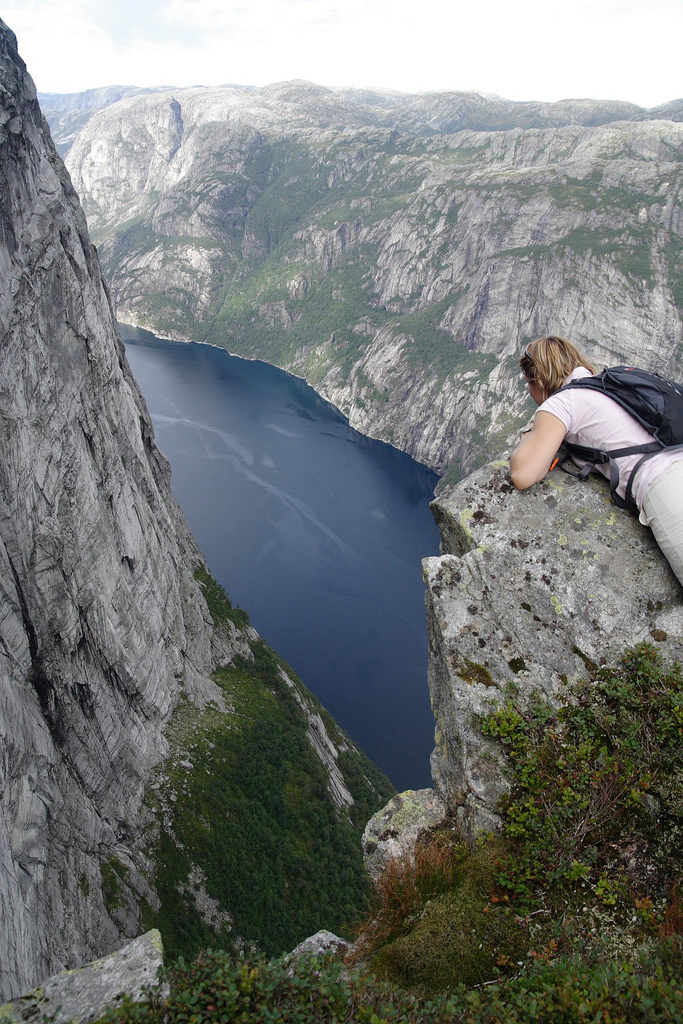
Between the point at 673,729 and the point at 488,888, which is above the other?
the point at 673,729

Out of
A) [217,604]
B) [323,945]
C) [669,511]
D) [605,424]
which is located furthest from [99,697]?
[669,511]

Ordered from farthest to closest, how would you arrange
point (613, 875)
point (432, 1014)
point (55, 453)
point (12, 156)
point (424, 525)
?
point (424, 525) < point (55, 453) < point (12, 156) < point (613, 875) < point (432, 1014)

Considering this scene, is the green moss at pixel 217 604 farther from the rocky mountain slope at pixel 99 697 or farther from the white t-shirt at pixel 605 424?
the white t-shirt at pixel 605 424

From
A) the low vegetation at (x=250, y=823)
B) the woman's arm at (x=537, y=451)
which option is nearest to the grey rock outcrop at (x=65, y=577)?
the low vegetation at (x=250, y=823)

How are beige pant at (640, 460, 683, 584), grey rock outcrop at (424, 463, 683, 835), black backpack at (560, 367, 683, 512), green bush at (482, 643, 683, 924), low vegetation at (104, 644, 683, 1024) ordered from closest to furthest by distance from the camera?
1. low vegetation at (104, 644, 683, 1024)
2. green bush at (482, 643, 683, 924)
3. beige pant at (640, 460, 683, 584)
4. grey rock outcrop at (424, 463, 683, 835)
5. black backpack at (560, 367, 683, 512)

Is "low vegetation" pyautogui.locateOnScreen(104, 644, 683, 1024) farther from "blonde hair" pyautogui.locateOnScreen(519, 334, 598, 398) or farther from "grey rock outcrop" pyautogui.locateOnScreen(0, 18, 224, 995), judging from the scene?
"grey rock outcrop" pyautogui.locateOnScreen(0, 18, 224, 995)

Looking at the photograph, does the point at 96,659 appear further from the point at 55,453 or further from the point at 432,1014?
the point at 432,1014

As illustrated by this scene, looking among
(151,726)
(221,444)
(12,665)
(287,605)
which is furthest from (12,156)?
(221,444)

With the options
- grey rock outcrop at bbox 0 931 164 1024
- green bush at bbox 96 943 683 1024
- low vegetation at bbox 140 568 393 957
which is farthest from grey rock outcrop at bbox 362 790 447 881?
low vegetation at bbox 140 568 393 957
